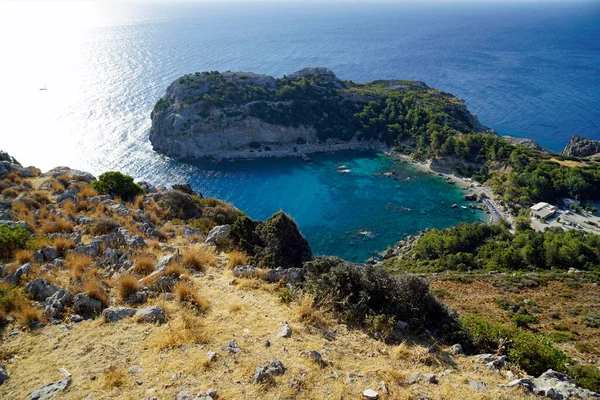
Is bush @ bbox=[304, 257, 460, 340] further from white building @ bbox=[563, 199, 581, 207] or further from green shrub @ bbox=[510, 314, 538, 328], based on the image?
white building @ bbox=[563, 199, 581, 207]

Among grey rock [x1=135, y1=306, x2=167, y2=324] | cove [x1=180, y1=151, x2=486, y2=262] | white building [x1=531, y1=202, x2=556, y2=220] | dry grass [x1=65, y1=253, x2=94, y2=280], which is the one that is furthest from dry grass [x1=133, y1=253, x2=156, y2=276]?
white building [x1=531, y1=202, x2=556, y2=220]

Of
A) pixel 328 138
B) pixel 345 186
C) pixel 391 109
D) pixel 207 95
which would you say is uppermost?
pixel 207 95

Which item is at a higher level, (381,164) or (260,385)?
(260,385)

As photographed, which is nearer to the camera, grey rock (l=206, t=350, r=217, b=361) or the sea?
grey rock (l=206, t=350, r=217, b=361)

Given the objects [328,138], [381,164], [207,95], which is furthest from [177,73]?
[381,164]

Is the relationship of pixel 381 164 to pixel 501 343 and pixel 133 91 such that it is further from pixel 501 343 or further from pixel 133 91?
pixel 133 91

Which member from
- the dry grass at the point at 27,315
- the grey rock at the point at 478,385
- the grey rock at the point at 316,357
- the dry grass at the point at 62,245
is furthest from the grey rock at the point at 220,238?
the grey rock at the point at 478,385
